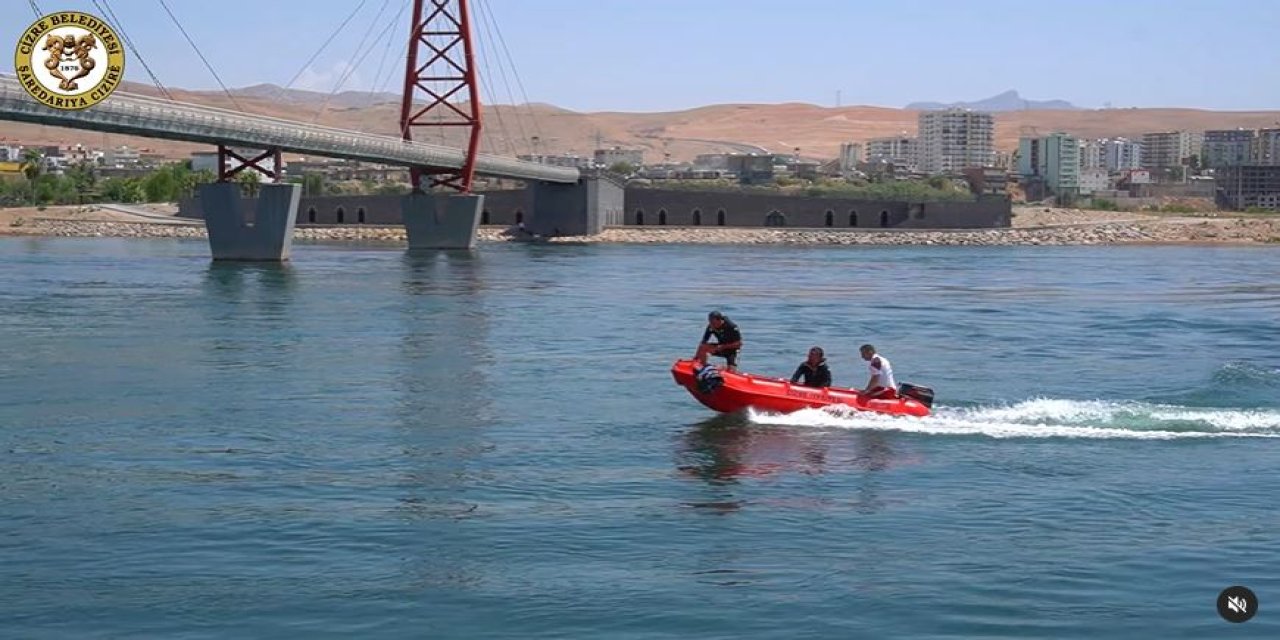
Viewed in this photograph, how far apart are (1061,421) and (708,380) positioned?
5.06m

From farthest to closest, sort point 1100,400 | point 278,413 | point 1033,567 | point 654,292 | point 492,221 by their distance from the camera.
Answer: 1. point 492,221
2. point 654,292
3. point 1100,400
4. point 278,413
5. point 1033,567

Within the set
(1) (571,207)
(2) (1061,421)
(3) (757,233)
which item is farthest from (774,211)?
(2) (1061,421)

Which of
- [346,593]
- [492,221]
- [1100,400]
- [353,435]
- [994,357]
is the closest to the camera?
[346,593]

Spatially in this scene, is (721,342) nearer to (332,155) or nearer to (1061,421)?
(1061,421)

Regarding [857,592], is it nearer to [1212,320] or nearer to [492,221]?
[1212,320]

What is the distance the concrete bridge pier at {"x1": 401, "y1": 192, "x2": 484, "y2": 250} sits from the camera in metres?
85.6

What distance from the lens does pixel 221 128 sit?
201 ft

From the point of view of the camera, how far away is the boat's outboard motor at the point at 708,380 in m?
24.4

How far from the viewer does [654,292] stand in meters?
54.2

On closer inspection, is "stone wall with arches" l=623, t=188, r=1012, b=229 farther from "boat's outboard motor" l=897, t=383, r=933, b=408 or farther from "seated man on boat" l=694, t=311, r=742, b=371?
"boat's outboard motor" l=897, t=383, r=933, b=408

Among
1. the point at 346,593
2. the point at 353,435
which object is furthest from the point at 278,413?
the point at 346,593

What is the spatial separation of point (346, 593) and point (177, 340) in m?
21.9

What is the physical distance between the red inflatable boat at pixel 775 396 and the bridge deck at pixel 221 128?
2663 cm

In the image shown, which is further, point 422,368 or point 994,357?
point 994,357
